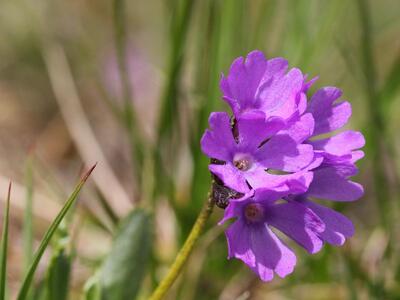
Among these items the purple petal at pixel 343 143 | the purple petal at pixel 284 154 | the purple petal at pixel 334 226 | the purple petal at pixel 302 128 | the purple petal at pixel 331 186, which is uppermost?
the purple petal at pixel 302 128

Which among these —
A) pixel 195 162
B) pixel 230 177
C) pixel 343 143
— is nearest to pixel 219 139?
pixel 230 177

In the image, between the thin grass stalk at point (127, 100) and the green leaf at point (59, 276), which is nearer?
the green leaf at point (59, 276)

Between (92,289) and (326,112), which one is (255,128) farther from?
(92,289)

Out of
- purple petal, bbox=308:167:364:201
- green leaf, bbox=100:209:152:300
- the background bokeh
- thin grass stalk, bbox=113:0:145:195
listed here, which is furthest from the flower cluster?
thin grass stalk, bbox=113:0:145:195

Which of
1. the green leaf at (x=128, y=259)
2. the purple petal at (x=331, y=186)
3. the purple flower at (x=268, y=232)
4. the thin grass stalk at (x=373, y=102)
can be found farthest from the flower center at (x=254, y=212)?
the thin grass stalk at (x=373, y=102)

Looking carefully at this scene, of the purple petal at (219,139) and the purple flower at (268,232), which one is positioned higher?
the purple petal at (219,139)

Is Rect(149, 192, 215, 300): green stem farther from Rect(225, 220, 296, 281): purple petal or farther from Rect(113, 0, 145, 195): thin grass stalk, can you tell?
Rect(113, 0, 145, 195): thin grass stalk

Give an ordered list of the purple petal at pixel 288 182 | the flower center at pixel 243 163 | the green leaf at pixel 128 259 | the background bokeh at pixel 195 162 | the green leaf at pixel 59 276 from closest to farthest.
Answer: the purple petal at pixel 288 182
the flower center at pixel 243 163
the green leaf at pixel 59 276
the green leaf at pixel 128 259
the background bokeh at pixel 195 162

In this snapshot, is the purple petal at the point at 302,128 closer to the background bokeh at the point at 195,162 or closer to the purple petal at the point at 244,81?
the purple petal at the point at 244,81
